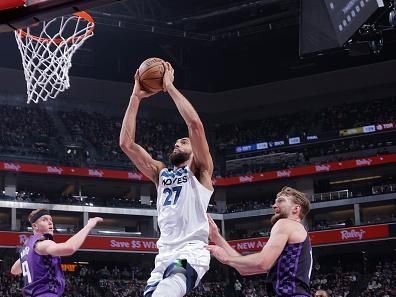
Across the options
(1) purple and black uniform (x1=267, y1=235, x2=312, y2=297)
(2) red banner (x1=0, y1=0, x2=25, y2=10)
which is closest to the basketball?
(1) purple and black uniform (x1=267, y1=235, x2=312, y2=297)

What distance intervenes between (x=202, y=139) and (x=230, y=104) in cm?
3415

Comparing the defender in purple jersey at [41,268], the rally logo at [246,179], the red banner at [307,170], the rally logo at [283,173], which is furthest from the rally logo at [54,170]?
the defender in purple jersey at [41,268]

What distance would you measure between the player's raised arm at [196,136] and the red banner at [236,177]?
26.2 m

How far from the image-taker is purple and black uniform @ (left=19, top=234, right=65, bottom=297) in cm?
602

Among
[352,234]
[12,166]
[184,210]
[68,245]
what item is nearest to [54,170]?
[12,166]

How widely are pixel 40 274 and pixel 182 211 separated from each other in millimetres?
2037

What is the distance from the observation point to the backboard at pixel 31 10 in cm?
581

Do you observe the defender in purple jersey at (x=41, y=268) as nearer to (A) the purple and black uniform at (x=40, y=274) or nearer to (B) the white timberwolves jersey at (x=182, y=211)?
(A) the purple and black uniform at (x=40, y=274)

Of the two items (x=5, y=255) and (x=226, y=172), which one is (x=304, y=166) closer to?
(x=226, y=172)

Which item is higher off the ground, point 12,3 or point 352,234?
point 352,234

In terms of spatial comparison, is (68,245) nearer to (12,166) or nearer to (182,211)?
(182,211)

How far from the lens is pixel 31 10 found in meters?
5.96

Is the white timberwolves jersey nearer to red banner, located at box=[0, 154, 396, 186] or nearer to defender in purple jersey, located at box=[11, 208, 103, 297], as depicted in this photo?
defender in purple jersey, located at box=[11, 208, 103, 297]

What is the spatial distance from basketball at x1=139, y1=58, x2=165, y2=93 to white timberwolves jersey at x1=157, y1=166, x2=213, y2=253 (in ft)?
2.18
